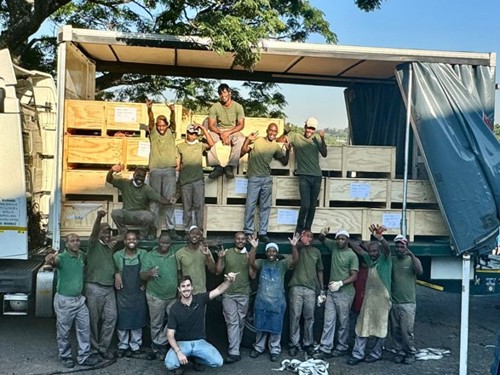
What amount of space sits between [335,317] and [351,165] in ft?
6.10

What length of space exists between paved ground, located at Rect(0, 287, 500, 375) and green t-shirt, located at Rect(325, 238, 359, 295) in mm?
Result: 905

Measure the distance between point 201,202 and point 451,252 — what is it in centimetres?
299

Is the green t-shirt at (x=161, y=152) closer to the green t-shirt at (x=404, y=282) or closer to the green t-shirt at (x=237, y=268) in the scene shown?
the green t-shirt at (x=237, y=268)

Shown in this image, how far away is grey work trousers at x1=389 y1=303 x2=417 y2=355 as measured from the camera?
607 cm

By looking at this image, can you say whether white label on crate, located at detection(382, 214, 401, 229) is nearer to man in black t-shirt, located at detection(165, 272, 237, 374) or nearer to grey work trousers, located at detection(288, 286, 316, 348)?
grey work trousers, located at detection(288, 286, 316, 348)

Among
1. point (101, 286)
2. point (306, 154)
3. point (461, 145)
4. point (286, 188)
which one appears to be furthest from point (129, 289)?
point (461, 145)

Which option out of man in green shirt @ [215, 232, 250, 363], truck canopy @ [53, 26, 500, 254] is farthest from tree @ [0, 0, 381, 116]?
man in green shirt @ [215, 232, 250, 363]

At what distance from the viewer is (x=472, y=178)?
6.02 metres

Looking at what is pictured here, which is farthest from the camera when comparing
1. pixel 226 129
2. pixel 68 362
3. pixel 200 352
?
pixel 226 129

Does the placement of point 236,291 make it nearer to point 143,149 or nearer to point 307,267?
point 307,267

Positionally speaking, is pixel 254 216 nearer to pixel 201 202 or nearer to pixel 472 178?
pixel 201 202

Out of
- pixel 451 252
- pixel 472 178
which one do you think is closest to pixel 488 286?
pixel 451 252

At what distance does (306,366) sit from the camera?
18.7 feet

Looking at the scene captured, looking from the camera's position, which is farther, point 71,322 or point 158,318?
point 158,318
